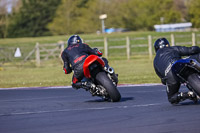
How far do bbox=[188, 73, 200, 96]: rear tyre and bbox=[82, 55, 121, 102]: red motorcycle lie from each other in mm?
1972

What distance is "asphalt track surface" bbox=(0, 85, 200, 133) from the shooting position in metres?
6.92

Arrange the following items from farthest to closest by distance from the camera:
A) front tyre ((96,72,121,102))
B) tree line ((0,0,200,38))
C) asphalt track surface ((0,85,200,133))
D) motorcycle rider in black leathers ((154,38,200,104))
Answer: tree line ((0,0,200,38)) → front tyre ((96,72,121,102)) → motorcycle rider in black leathers ((154,38,200,104)) → asphalt track surface ((0,85,200,133))

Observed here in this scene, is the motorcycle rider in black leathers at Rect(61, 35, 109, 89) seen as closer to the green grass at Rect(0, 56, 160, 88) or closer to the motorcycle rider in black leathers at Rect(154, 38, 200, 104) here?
the motorcycle rider in black leathers at Rect(154, 38, 200, 104)

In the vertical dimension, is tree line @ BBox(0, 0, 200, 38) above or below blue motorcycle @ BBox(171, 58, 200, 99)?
above

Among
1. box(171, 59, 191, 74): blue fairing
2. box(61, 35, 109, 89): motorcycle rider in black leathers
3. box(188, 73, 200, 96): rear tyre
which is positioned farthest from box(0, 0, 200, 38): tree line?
box(188, 73, 200, 96): rear tyre

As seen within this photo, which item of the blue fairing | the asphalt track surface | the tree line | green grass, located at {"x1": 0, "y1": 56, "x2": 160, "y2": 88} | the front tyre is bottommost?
green grass, located at {"x1": 0, "y1": 56, "x2": 160, "y2": 88}

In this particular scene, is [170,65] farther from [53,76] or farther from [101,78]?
[53,76]

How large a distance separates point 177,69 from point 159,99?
6.39 feet

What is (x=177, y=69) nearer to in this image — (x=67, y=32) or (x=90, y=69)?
(x=90, y=69)

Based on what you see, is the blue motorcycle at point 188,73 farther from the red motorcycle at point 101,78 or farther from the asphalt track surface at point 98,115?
Answer: the red motorcycle at point 101,78

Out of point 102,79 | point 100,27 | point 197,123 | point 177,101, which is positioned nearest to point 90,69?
point 102,79

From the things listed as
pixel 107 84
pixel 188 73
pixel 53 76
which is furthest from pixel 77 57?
pixel 53 76

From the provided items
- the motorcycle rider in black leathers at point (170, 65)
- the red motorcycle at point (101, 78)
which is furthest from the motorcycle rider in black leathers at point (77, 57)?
the motorcycle rider in black leathers at point (170, 65)

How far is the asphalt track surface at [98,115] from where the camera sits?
22.7 ft
